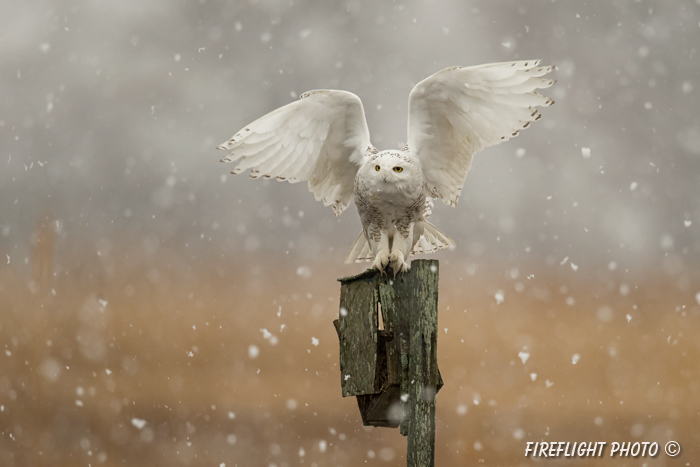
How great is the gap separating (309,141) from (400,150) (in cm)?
38

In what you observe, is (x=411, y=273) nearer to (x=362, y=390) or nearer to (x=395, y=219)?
(x=395, y=219)

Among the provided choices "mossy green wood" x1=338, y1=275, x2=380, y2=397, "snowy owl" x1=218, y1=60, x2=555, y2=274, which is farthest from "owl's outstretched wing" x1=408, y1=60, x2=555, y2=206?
"mossy green wood" x1=338, y1=275, x2=380, y2=397

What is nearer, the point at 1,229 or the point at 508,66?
the point at 508,66

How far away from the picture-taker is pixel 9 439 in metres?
3.50

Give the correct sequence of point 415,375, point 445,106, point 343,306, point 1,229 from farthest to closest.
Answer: point 1,229 → point 445,106 → point 343,306 → point 415,375

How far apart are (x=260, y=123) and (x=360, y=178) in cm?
45

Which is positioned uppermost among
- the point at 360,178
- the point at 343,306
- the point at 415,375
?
the point at 360,178

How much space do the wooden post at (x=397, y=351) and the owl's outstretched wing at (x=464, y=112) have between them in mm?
510

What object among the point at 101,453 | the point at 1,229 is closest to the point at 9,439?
the point at 101,453
